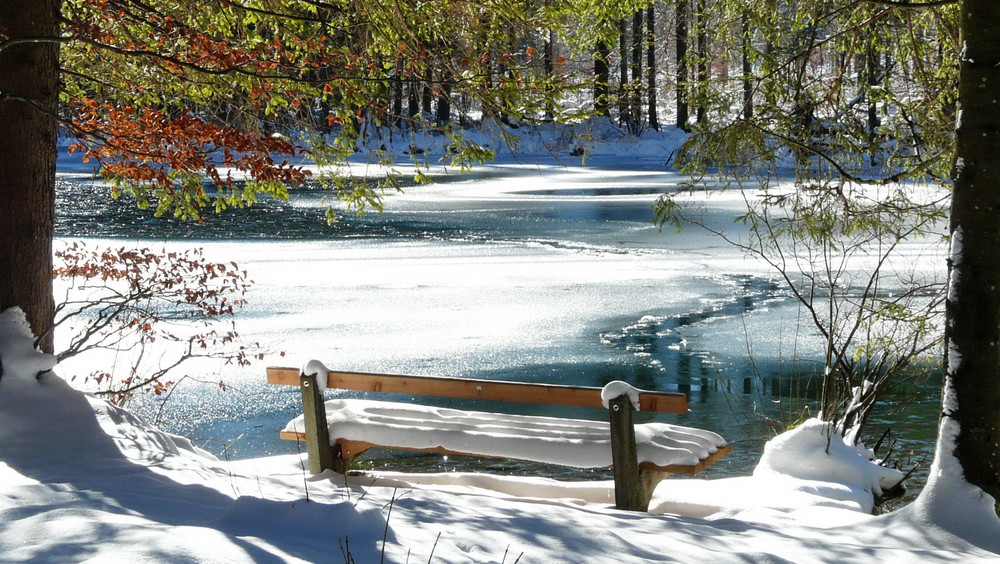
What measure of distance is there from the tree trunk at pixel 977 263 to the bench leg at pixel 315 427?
346 centimetres

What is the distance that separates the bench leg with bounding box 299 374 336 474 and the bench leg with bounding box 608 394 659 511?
1.83 metres

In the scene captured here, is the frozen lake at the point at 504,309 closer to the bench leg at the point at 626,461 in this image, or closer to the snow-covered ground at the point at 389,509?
the snow-covered ground at the point at 389,509

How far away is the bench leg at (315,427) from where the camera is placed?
5844 mm

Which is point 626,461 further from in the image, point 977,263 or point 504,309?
point 504,309

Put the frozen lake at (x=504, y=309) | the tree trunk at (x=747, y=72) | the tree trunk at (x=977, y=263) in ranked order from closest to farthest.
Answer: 1. the tree trunk at (x=977, y=263)
2. the tree trunk at (x=747, y=72)
3. the frozen lake at (x=504, y=309)

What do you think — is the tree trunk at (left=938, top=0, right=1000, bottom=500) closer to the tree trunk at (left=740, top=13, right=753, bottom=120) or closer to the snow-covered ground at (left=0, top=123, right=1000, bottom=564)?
the snow-covered ground at (left=0, top=123, right=1000, bottom=564)

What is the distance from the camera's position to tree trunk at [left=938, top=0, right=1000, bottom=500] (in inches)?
176

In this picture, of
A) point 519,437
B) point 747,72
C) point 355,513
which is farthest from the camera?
point 747,72

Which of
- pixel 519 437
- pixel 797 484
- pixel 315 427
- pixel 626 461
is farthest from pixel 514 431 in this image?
pixel 797 484

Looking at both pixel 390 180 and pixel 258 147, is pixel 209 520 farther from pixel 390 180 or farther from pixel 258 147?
pixel 390 180

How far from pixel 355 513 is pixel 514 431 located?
1647 millimetres

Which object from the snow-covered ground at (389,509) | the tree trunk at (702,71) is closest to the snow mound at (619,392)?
the snow-covered ground at (389,509)

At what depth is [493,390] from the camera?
18.0 feet

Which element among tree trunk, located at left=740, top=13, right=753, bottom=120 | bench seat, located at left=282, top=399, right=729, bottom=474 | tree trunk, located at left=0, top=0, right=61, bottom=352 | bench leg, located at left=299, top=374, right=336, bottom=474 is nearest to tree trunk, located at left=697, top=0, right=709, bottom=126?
tree trunk, located at left=740, top=13, right=753, bottom=120
